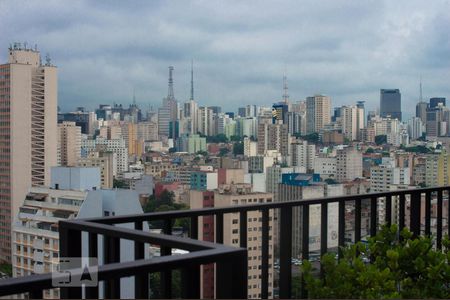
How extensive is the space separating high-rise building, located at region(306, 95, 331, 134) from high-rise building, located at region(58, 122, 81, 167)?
835cm

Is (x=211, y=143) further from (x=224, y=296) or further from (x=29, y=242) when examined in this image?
(x=224, y=296)

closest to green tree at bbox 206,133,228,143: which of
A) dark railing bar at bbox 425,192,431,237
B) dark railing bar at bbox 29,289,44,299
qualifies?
dark railing bar at bbox 425,192,431,237

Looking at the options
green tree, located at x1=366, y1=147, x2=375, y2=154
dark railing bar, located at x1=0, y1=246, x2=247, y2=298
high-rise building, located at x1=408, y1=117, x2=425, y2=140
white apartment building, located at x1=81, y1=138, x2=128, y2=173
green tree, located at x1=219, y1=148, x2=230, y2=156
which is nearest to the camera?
dark railing bar, located at x1=0, y1=246, x2=247, y2=298

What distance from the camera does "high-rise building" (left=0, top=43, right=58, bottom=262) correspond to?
20750 mm

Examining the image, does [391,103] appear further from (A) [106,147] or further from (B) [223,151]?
(A) [106,147]

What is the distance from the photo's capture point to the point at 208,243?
47.9 inches

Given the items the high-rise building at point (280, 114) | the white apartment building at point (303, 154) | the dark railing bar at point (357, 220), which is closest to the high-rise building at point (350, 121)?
the white apartment building at point (303, 154)

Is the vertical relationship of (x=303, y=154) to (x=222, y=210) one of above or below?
below

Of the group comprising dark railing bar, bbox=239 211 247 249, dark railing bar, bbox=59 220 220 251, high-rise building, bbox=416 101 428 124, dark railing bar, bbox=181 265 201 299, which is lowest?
dark railing bar, bbox=239 211 247 249

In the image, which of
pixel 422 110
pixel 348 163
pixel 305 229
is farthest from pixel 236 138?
pixel 305 229

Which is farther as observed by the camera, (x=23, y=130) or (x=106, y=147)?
(x=106, y=147)

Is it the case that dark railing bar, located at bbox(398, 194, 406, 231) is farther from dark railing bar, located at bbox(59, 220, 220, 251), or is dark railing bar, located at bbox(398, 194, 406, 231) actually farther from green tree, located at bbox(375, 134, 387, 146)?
green tree, located at bbox(375, 134, 387, 146)

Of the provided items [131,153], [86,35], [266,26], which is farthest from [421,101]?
[86,35]

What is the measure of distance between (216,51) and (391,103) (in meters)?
12.2
